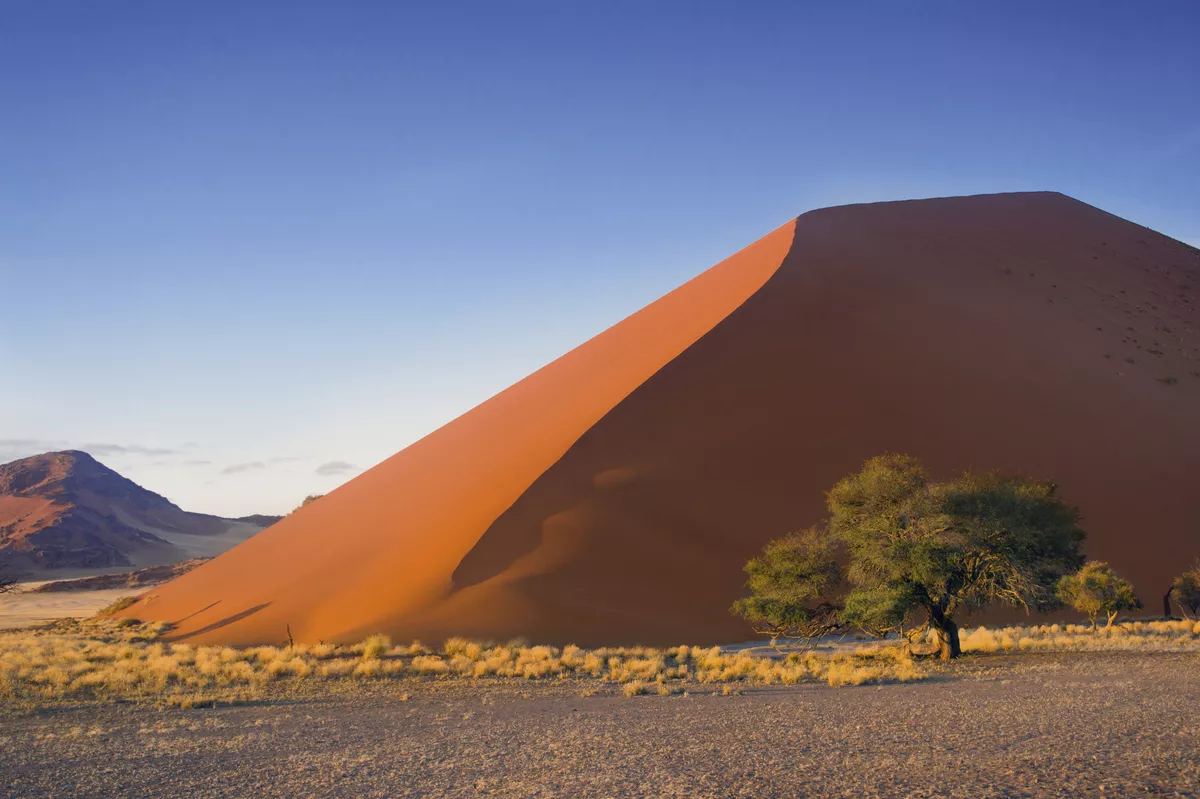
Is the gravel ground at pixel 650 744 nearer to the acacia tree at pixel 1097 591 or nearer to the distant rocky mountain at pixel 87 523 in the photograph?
the acacia tree at pixel 1097 591

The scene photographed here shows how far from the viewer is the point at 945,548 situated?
15.1 metres

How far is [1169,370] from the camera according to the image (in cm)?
3150

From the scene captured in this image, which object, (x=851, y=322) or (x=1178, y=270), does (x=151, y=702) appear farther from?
(x=1178, y=270)

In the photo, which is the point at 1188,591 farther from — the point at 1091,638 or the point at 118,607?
the point at 118,607

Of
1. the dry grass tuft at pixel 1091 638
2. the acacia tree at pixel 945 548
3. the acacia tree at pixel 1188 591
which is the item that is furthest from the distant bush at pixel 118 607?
the acacia tree at pixel 1188 591

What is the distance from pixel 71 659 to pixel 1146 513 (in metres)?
26.8

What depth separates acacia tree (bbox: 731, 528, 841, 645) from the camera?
16.1 metres

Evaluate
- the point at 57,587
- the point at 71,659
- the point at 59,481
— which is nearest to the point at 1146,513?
the point at 71,659

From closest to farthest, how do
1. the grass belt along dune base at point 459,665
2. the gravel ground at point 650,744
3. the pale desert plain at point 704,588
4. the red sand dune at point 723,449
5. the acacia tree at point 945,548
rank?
the gravel ground at point 650,744 → the pale desert plain at point 704,588 → the grass belt along dune base at point 459,665 → the acacia tree at point 945,548 → the red sand dune at point 723,449

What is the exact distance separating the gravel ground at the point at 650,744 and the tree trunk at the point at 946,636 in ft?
11.4

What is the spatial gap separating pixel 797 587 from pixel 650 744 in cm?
897

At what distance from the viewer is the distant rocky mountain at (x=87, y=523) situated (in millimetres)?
56688

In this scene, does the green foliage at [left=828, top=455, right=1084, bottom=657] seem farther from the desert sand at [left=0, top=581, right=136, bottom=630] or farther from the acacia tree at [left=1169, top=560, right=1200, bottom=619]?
the desert sand at [left=0, top=581, right=136, bottom=630]

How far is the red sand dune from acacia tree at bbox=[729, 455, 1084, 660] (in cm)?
531
